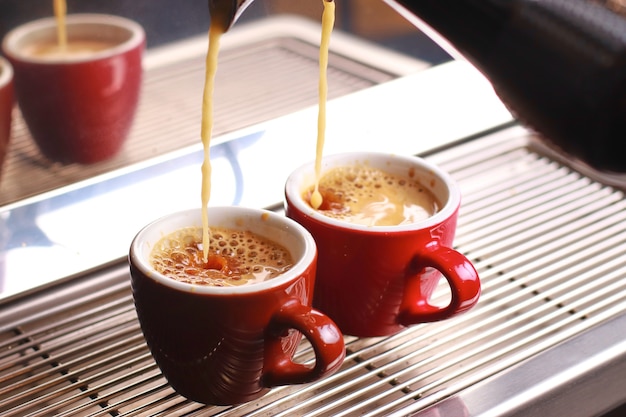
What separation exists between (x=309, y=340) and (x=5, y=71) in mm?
292

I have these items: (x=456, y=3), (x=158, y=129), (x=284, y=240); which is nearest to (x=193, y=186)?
(x=158, y=129)

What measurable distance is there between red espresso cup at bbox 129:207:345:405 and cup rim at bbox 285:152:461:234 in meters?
0.03

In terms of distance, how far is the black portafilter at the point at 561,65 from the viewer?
31 centimetres

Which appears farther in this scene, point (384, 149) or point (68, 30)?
point (384, 149)


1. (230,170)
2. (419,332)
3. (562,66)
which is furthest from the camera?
(230,170)

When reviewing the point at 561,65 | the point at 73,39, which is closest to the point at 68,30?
the point at 73,39

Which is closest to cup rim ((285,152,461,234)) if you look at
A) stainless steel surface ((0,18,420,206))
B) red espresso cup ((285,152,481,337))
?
red espresso cup ((285,152,481,337))

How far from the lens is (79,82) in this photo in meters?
0.60

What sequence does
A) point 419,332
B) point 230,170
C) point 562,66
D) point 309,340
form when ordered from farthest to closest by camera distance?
point 230,170 → point 419,332 → point 309,340 → point 562,66

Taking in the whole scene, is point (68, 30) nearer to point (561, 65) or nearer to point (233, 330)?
point (233, 330)

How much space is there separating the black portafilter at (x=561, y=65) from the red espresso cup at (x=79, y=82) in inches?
13.0

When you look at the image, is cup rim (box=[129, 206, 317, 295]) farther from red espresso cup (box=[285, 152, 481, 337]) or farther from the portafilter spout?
the portafilter spout

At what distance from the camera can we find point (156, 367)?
530mm

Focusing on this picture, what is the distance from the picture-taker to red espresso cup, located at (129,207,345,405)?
17.9 inches
